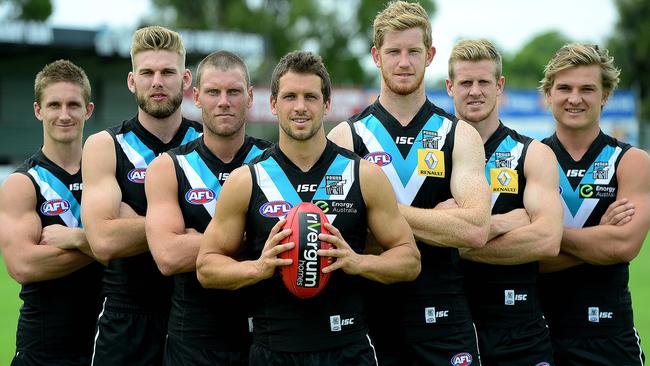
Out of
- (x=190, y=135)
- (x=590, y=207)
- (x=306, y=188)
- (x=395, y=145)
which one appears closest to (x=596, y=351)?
(x=590, y=207)

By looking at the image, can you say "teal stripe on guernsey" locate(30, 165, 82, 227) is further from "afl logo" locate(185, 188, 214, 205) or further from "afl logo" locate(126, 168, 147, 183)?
"afl logo" locate(185, 188, 214, 205)

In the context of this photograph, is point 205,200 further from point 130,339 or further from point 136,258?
point 130,339

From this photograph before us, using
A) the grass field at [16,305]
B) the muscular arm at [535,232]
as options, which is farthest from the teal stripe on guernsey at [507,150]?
the grass field at [16,305]

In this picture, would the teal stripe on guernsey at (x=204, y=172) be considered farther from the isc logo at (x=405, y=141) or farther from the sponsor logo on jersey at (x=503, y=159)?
the sponsor logo on jersey at (x=503, y=159)

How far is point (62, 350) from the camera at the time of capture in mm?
6402

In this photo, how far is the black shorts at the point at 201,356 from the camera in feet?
18.2

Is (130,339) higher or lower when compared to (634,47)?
lower

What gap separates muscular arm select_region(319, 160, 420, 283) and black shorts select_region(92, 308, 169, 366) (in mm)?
1809

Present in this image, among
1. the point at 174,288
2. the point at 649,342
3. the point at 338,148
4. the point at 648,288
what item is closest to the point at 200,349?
the point at 174,288

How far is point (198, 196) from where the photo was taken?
5.55m

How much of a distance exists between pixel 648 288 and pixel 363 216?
1256cm

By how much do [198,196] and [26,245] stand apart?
1488mm

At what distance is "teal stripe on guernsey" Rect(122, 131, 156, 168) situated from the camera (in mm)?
6016

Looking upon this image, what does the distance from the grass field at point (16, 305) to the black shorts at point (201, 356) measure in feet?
17.5
